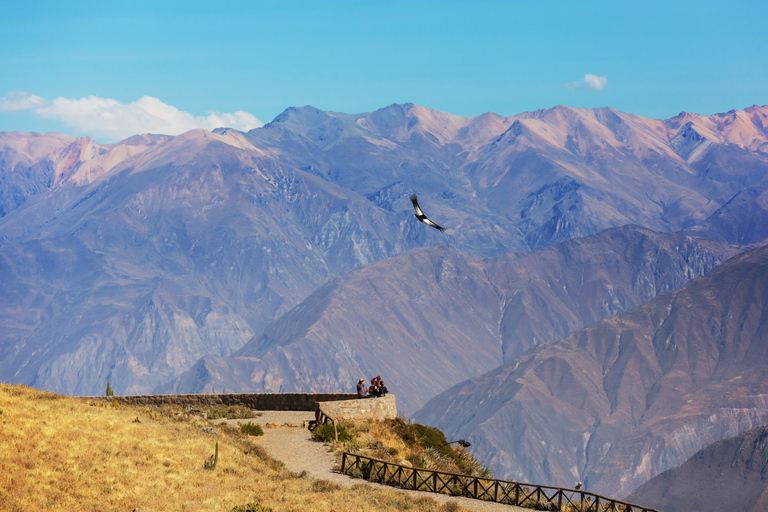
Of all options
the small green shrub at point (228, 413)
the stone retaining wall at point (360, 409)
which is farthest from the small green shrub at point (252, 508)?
the small green shrub at point (228, 413)

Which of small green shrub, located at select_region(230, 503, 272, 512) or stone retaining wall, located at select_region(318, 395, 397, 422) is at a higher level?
stone retaining wall, located at select_region(318, 395, 397, 422)

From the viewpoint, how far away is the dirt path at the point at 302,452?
3634cm

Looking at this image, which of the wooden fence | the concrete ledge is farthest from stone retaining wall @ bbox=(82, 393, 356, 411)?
the wooden fence

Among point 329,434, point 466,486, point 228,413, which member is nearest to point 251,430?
point 329,434

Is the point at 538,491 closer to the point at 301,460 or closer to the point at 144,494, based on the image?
the point at 301,460

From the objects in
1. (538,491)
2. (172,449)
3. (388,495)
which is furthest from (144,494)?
(538,491)

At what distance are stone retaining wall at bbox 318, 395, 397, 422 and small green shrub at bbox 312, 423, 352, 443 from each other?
0.53 metres

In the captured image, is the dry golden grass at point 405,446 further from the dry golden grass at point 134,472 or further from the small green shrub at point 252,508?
the small green shrub at point 252,508

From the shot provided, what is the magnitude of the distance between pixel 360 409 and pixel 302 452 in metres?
7.17

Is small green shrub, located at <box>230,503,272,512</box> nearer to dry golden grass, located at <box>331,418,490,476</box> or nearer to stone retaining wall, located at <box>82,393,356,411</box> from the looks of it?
dry golden grass, located at <box>331,418,490,476</box>

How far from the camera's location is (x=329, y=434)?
1796 inches

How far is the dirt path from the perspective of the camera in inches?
A: 1431

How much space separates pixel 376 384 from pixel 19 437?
2151 cm

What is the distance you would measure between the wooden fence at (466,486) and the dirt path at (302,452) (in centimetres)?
52
